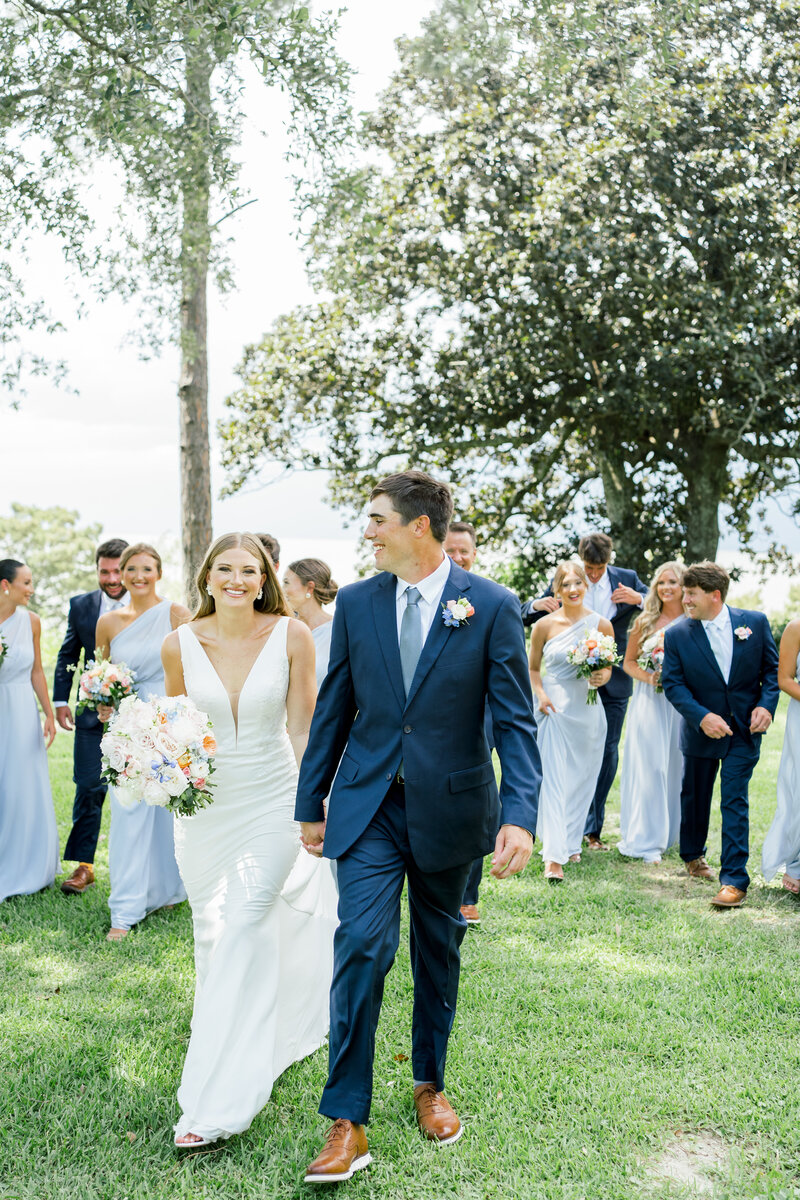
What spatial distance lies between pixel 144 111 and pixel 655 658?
19.5 ft

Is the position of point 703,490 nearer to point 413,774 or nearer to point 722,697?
point 722,697

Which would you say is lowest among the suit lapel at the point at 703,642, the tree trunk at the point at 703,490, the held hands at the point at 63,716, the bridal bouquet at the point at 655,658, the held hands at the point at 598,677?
the held hands at the point at 63,716

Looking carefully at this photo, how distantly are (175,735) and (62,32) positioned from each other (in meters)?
7.23

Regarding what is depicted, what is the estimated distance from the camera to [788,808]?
8.11 m

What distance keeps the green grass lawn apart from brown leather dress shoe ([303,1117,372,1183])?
77 millimetres

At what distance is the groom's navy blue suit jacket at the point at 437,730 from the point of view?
4164 mm

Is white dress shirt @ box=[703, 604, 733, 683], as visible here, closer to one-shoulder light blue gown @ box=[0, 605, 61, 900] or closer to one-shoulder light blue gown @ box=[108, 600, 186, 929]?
one-shoulder light blue gown @ box=[108, 600, 186, 929]

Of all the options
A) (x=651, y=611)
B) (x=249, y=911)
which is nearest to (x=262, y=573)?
(x=249, y=911)

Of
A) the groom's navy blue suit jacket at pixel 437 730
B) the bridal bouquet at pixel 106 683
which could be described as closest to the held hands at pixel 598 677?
the bridal bouquet at pixel 106 683

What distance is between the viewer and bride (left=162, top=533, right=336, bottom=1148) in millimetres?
4297

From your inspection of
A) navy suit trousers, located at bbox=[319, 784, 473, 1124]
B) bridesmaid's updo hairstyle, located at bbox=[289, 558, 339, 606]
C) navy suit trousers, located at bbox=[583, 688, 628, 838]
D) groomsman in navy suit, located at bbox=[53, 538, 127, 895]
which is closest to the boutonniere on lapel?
navy suit trousers, located at bbox=[319, 784, 473, 1124]

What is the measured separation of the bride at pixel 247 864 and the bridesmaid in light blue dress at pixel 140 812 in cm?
207

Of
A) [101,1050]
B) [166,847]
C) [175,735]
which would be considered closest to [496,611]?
[175,735]

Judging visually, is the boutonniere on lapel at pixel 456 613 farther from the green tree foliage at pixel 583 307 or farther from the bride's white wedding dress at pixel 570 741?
the green tree foliage at pixel 583 307
